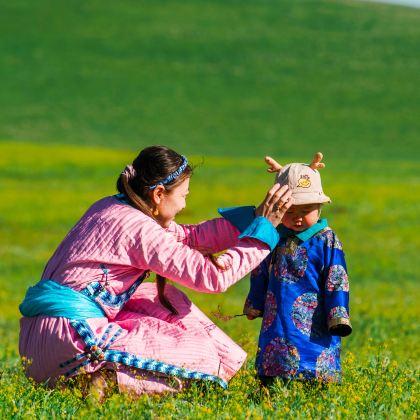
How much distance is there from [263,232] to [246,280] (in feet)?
43.1

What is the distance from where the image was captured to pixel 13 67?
6550 cm

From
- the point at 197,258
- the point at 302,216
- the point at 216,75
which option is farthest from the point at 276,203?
the point at 216,75

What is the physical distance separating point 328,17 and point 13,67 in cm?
2402

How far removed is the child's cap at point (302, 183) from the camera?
6207 mm

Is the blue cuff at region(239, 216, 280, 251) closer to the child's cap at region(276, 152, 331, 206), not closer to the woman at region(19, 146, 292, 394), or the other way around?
the woman at region(19, 146, 292, 394)

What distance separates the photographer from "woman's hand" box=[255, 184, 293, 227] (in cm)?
609

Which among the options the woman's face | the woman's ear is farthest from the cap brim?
the woman's ear

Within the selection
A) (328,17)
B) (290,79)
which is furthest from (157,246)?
(328,17)

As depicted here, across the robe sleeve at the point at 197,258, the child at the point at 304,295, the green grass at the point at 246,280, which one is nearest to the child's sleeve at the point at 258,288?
the child at the point at 304,295

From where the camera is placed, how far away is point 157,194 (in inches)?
247

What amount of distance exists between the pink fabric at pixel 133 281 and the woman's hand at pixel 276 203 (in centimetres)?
18

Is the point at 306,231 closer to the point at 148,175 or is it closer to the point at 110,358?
the point at 148,175

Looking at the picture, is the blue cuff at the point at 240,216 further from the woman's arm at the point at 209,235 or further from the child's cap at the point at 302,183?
the child's cap at the point at 302,183

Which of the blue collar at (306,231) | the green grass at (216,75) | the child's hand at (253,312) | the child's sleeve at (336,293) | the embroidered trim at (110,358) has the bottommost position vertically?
the green grass at (216,75)
